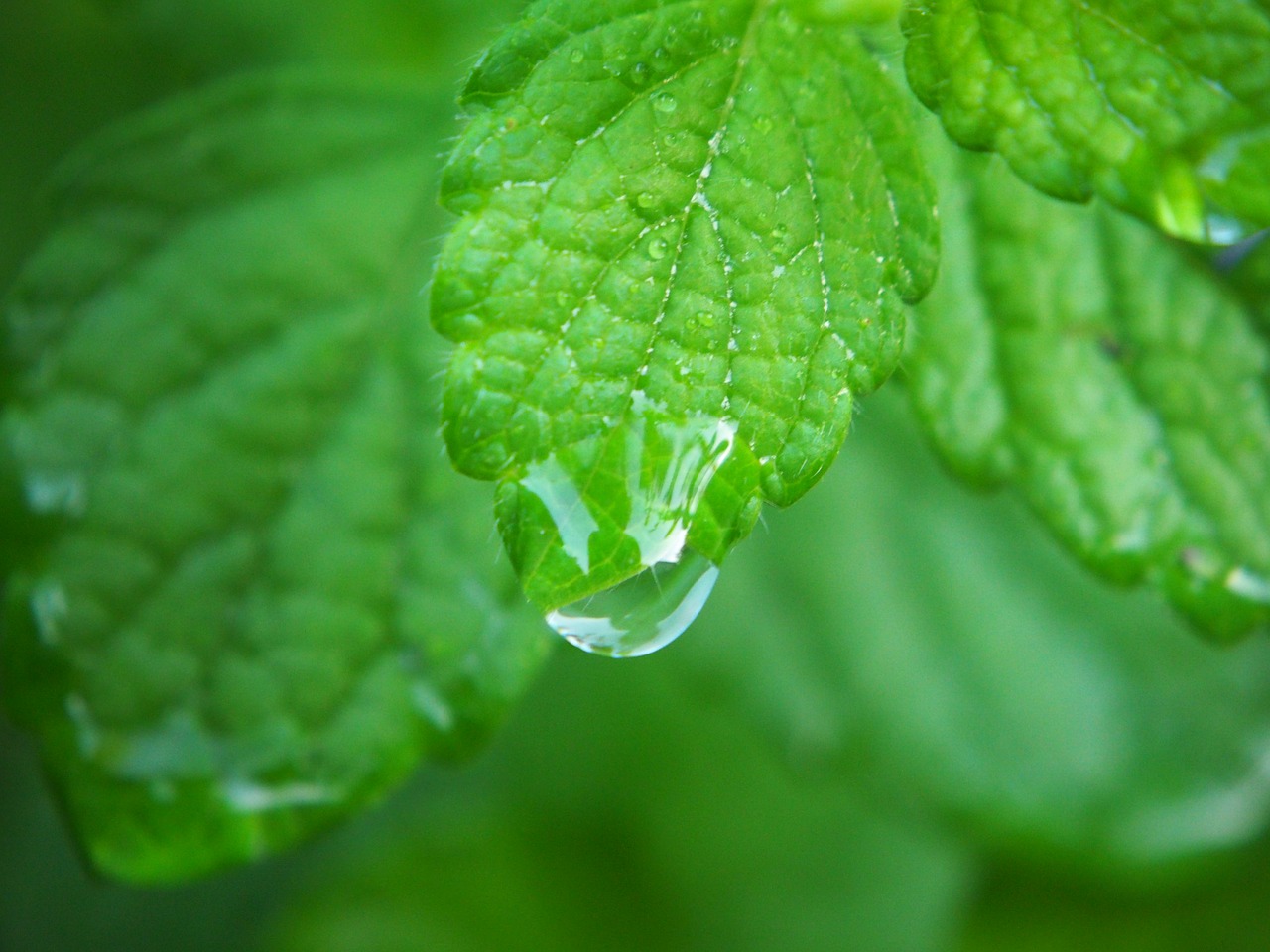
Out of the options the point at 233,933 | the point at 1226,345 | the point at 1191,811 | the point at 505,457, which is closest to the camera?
the point at 505,457

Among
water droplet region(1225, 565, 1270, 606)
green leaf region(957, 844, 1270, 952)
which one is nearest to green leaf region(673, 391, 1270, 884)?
green leaf region(957, 844, 1270, 952)

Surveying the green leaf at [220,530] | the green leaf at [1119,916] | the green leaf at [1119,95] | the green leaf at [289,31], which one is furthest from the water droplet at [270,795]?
the green leaf at [1119,916]

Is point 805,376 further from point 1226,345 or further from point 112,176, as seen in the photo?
point 112,176

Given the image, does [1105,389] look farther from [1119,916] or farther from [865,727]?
[1119,916]

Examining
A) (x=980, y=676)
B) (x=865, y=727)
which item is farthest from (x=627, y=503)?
(x=980, y=676)

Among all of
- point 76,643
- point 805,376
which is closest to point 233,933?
point 76,643

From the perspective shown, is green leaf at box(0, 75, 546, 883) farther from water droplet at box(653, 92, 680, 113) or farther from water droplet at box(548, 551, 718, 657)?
water droplet at box(653, 92, 680, 113)

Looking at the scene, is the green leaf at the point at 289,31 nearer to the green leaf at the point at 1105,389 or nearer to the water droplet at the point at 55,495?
the water droplet at the point at 55,495
